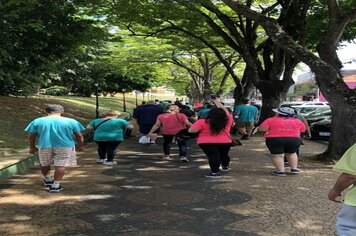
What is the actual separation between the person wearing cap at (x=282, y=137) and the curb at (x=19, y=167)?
17.0 feet

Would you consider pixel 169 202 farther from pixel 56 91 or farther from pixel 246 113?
pixel 56 91

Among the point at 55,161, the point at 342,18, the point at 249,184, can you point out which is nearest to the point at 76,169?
the point at 55,161

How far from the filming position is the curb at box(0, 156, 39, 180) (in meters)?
8.44

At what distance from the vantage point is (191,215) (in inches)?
232

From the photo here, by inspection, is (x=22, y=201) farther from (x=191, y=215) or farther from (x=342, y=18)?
(x=342, y=18)

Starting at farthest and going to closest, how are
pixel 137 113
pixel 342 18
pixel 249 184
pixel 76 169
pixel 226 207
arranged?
pixel 137 113, pixel 342 18, pixel 76 169, pixel 249 184, pixel 226 207

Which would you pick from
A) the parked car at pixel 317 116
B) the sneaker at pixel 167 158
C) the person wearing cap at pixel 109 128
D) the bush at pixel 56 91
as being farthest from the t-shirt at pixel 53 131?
the bush at pixel 56 91

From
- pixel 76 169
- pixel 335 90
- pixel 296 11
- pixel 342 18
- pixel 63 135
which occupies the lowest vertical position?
pixel 76 169

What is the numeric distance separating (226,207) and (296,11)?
1025 centimetres

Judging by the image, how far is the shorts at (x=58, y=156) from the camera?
7.14 metres

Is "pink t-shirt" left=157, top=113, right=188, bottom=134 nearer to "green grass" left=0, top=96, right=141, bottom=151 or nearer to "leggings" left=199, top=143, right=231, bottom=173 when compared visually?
"leggings" left=199, top=143, right=231, bottom=173

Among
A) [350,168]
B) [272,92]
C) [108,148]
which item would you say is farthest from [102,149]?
[272,92]

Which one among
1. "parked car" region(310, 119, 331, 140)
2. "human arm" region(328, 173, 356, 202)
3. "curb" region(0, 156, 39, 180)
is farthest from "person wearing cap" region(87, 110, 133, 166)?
"parked car" region(310, 119, 331, 140)

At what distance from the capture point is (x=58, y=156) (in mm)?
7145
